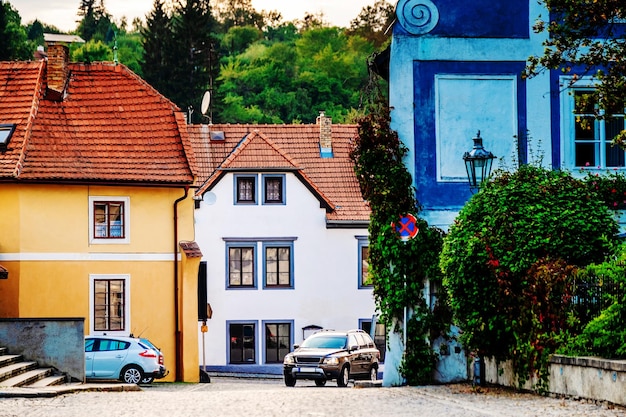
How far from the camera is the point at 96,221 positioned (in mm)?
39031

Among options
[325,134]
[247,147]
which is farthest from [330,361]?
[325,134]

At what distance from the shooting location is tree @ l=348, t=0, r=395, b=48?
399ft

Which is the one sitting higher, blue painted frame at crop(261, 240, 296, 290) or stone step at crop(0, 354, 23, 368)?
blue painted frame at crop(261, 240, 296, 290)

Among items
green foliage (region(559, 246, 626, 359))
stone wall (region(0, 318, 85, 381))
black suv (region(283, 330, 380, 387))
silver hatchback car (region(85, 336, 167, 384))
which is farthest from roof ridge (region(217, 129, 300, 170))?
green foliage (region(559, 246, 626, 359))

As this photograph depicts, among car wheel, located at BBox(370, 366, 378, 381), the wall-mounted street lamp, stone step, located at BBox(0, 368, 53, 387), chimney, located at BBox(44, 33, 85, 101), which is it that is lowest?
car wheel, located at BBox(370, 366, 378, 381)

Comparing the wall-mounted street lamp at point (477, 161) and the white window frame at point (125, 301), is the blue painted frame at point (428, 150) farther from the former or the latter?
the white window frame at point (125, 301)

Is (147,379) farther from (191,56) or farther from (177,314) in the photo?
(191,56)

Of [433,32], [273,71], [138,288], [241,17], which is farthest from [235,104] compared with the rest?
[433,32]

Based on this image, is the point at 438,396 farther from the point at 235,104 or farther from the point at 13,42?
the point at 235,104

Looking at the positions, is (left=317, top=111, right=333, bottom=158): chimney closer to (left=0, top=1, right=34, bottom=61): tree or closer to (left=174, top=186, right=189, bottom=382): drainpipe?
(left=174, top=186, right=189, bottom=382): drainpipe

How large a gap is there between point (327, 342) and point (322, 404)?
17383 millimetres

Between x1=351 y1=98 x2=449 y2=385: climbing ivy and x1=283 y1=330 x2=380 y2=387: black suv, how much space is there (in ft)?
33.0

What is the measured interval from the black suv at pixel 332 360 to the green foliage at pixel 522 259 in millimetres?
13985

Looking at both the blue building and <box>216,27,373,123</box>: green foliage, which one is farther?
<box>216,27,373,123</box>: green foliage
